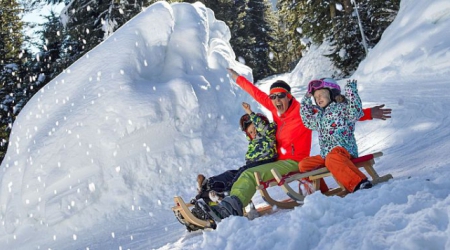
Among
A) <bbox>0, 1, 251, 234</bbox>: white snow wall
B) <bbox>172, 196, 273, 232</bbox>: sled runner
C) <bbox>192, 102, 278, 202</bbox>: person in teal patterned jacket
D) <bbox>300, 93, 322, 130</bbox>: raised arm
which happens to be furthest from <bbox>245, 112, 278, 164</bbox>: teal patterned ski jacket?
<bbox>0, 1, 251, 234</bbox>: white snow wall

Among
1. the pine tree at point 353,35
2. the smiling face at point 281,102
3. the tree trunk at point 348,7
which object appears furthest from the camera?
the tree trunk at point 348,7

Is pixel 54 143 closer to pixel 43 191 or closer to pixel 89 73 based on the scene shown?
pixel 43 191

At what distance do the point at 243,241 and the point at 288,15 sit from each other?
2728cm

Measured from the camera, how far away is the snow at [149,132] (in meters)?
7.16

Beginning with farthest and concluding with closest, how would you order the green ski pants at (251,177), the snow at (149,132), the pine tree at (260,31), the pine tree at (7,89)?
the pine tree at (260,31)
the pine tree at (7,89)
the snow at (149,132)
the green ski pants at (251,177)

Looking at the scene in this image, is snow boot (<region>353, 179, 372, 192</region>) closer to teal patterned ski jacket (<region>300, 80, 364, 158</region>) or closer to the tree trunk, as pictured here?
teal patterned ski jacket (<region>300, 80, 364, 158</region>)

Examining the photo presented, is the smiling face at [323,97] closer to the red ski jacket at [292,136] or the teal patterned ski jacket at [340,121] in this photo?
the teal patterned ski jacket at [340,121]

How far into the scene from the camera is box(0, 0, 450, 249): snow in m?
7.16

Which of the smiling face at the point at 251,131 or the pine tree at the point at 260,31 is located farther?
the pine tree at the point at 260,31

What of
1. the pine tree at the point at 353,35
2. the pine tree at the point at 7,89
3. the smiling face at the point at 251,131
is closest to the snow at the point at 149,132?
the smiling face at the point at 251,131

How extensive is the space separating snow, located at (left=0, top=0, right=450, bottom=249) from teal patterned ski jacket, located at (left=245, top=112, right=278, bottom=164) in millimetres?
1011

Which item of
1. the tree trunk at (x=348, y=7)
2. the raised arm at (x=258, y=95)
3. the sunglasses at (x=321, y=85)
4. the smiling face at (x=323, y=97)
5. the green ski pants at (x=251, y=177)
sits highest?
the tree trunk at (x=348, y=7)

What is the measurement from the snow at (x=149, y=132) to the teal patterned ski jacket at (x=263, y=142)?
1011 millimetres

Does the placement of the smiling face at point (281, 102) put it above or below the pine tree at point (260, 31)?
below
